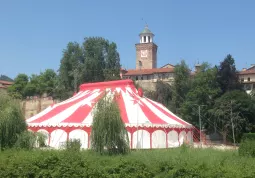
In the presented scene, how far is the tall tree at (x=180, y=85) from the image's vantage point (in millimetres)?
32969

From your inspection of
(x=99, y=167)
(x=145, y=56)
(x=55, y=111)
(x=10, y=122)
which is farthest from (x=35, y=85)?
(x=99, y=167)

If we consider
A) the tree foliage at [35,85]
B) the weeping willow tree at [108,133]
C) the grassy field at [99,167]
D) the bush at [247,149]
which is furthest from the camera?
the tree foliage at [35,85]

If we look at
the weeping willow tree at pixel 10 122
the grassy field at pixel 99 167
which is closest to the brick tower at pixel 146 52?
the weeping willow tree at pixel 10 122

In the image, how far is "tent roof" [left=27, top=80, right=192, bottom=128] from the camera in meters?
16.2

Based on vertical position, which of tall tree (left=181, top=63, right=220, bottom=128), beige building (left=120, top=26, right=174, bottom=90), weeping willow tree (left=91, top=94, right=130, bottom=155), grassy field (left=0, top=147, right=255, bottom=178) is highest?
beige building (left=120, top=26, right=174, bottom=90)

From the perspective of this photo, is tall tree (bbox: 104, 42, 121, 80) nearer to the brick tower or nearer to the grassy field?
the brick tower

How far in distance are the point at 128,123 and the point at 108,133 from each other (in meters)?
5.32

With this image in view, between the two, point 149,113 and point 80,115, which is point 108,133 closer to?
point 80,115

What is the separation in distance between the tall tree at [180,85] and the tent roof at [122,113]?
557 inches

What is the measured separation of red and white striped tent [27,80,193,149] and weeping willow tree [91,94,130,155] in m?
3.96

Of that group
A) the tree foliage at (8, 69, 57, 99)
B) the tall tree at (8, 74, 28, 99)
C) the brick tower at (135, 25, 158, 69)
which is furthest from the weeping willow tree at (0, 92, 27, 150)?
the brick tower at (135, 25, 158, 69)

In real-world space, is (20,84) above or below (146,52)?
below

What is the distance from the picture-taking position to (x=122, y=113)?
1683 cm

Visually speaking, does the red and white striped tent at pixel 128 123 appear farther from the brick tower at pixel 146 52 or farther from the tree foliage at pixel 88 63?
the brick tower at pixel 146 52
